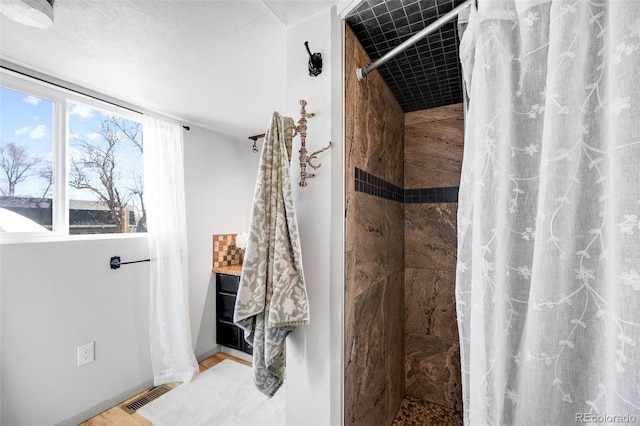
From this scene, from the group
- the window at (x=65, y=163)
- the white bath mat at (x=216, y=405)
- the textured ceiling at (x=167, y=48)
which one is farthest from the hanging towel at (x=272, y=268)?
the window at (x=65, y=163)

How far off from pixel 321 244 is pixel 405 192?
116cm

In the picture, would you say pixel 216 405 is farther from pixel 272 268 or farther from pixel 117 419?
pixel 272 268

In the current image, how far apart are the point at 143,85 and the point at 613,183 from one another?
2267 mm

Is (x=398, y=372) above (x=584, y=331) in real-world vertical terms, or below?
below

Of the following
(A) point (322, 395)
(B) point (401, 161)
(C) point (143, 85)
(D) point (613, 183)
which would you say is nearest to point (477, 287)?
(D) point (613, 183)

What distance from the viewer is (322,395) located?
106cm

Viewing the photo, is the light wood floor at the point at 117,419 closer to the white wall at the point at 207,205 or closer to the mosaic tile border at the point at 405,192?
the white wall at the point at 207,205

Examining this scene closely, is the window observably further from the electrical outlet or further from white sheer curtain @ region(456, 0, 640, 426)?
white sheer curtain @ region(456, 0, 640, 426)

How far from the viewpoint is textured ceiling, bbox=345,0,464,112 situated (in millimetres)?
1059

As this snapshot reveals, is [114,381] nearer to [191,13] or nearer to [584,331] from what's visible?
[191,13]

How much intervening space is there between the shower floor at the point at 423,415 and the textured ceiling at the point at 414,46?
201 centimetres

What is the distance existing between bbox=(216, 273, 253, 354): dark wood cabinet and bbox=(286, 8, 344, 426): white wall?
5.60ft

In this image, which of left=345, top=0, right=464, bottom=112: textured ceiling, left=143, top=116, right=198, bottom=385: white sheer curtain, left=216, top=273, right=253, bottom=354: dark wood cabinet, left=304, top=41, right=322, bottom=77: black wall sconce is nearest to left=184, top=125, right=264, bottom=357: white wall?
left=216, top=273, right=253, bottom=354: dark wood cabinet

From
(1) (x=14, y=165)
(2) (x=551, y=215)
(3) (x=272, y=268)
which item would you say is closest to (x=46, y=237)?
(1) (x=14, y=165)
